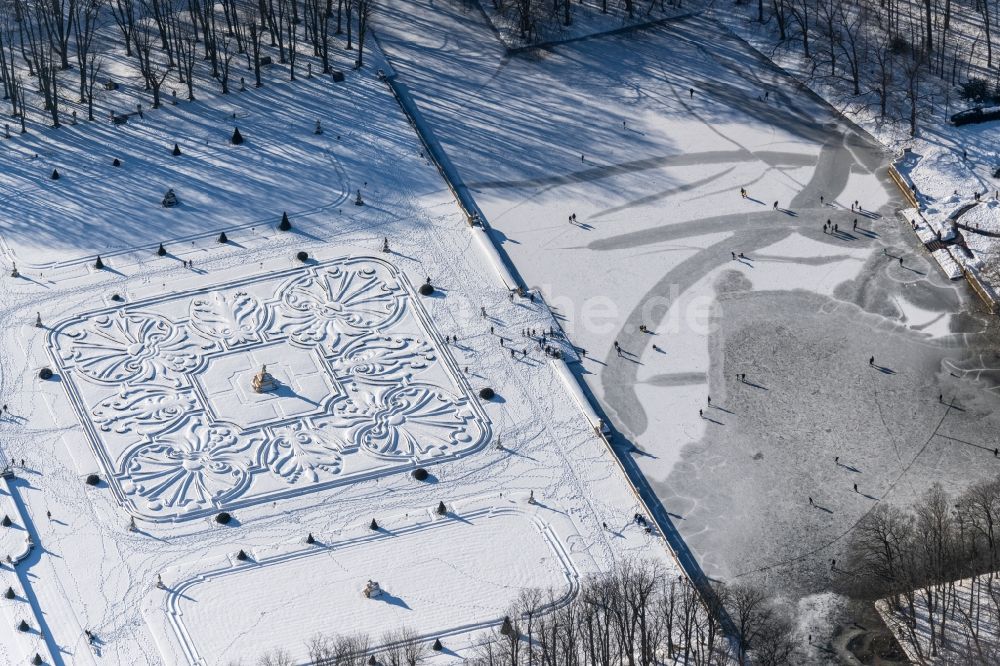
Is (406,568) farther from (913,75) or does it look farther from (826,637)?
(913,75)

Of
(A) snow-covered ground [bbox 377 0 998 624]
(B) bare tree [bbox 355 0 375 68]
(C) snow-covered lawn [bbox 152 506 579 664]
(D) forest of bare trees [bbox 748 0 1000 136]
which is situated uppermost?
(D) forest of bare trees [bbox 748 0 1000 136]

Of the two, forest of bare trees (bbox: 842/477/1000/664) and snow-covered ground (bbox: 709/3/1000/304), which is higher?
snow-covered ground (bbox: 709/3/1000/304)

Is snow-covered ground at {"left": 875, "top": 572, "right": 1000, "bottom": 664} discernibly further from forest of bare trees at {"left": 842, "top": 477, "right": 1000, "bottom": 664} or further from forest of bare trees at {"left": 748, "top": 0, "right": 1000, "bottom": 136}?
forest of bare trees at {"left": 748, "top": 0, "right": 1000, "bottom": 136}

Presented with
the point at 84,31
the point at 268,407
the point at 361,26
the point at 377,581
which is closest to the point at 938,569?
the point at 377,581

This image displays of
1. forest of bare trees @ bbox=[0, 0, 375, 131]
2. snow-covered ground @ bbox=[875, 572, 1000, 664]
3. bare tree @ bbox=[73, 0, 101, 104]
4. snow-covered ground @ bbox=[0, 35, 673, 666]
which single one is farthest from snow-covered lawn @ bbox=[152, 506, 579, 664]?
bare tree @ bbox=[73, 0, 101, 104]

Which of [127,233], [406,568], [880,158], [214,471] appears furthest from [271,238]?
[880,158]

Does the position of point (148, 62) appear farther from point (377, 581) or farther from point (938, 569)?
point (938, 569)

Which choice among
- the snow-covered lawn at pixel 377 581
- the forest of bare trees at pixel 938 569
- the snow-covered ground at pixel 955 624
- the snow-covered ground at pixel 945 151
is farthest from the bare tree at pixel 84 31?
the snow-covered ground at pixel 955 624
